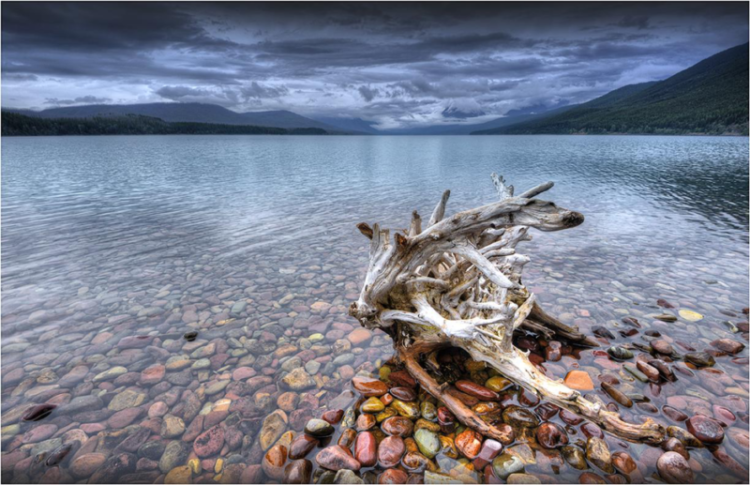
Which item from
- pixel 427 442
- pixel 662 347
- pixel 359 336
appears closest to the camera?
pixel 427 442

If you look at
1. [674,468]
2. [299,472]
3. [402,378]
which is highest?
[674,468]

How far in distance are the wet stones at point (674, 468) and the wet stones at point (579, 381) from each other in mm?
1718

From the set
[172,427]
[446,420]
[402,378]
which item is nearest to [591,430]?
[446,420]

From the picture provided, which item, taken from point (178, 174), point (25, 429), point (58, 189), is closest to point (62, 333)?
point (25, 429)

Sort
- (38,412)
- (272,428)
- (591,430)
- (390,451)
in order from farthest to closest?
(38,412) < (272,428) < (591,430) < (390,451)

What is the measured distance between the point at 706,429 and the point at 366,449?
222 inches

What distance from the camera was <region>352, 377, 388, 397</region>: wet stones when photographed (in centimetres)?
697

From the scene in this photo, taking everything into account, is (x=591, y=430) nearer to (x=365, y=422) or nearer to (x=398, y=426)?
(x=398, y=426)

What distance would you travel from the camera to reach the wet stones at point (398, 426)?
593 cm

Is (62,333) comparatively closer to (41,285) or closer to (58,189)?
(41,285)

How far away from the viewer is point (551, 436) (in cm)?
567

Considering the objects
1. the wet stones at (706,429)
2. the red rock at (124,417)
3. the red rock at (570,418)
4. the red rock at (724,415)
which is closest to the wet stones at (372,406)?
the red rock at (570,418)

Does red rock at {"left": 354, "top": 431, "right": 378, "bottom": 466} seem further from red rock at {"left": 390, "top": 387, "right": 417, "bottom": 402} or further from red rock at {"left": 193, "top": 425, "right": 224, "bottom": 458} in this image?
red rock at {"left": 193, "top": 425, "right": 224, "bottom": 458}

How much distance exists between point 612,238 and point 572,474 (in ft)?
51.6
